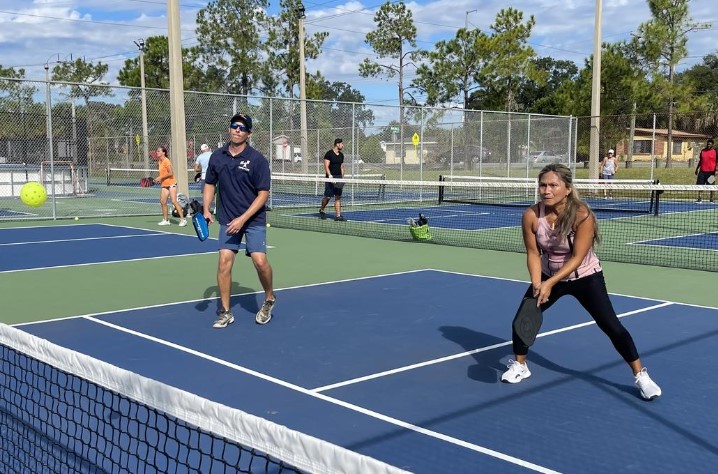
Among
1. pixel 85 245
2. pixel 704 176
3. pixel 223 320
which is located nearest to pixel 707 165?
pixel 704 176

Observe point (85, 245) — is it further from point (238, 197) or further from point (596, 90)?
point (596, 90)

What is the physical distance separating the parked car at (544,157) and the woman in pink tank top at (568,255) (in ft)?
78.3

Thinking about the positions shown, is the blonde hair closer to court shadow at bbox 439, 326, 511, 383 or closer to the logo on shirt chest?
court shadow at bbox 439, 326, 511, 383

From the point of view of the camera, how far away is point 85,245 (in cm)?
1387

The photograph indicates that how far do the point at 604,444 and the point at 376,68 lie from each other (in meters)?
44.2

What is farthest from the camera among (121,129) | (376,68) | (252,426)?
(376,68)

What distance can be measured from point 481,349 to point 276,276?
4.52m

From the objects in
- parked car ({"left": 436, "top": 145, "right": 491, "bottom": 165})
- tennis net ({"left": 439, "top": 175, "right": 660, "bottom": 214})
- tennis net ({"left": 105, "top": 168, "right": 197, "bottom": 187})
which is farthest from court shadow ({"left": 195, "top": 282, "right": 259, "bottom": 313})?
tennis net ({"left": 105, "top": 168, "right": 197, "bottom": 187})

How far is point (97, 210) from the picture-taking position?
Answer: 21609 mm

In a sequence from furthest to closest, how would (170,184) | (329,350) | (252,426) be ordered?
(170,184), (329,350), (252,426)

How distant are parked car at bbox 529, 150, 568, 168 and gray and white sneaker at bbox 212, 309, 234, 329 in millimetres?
22600

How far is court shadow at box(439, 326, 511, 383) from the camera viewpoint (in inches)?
234

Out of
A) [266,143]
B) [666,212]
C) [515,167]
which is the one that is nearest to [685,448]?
[666,212]

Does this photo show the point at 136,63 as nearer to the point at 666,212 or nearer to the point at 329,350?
the point at 666,212
